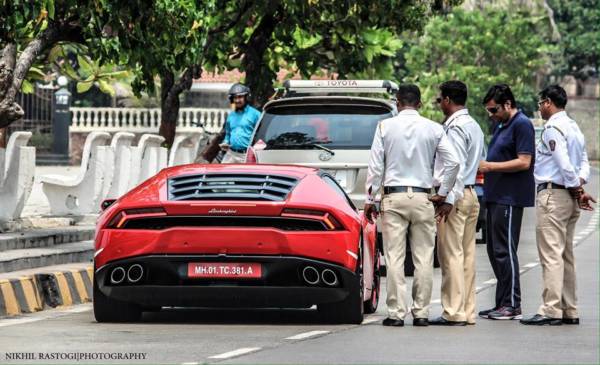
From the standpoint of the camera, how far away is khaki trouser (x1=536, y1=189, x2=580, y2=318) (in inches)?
572

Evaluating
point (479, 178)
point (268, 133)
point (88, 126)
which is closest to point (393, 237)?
point (268, 133)

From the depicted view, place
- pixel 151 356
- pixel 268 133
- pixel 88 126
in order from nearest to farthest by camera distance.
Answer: pixel 151 356 < pixel 268 133 < pixel 88 126

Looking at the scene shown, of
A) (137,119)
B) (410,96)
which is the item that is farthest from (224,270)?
(137,119)

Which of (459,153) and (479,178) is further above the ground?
(459,153)

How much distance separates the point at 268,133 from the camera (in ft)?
62.0

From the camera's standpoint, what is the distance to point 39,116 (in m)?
63.4

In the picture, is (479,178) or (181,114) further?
(181,114)

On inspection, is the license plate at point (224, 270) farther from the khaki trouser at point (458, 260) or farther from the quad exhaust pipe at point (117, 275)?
the khaki trouser at point (458, 260)

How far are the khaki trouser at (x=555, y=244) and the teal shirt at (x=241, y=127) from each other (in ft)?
25.9

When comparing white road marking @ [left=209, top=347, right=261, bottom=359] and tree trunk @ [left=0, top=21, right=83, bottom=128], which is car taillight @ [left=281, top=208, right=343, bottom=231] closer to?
white road marking @ [left=209, top=347, right=261, bottom=359]

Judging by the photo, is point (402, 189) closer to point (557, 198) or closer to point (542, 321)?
point (557, 198)

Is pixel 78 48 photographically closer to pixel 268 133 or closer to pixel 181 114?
pixel 268 133

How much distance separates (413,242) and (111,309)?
2.29m

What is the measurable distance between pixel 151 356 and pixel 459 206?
151 inches
